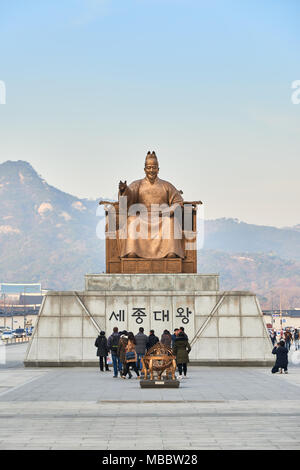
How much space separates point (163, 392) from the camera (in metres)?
18.0

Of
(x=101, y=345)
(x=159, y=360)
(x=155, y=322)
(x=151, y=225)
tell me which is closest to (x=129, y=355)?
(x=101, y=345)

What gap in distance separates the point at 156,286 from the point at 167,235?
1962 millimetres

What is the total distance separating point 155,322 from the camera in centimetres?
2656

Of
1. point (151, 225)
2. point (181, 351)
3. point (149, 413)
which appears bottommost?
point (149, 413)

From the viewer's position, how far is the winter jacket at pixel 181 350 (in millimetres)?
21812

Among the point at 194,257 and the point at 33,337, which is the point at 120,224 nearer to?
the point at 194,257

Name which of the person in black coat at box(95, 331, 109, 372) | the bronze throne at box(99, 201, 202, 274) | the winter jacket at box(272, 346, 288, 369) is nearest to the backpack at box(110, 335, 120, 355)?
the person in black coat at box(95, 331, 109, 372)

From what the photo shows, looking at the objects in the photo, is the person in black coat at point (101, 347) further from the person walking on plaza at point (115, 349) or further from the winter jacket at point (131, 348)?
the winter jacket at point (131, 348)

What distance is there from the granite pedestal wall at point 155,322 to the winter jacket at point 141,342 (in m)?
3.69

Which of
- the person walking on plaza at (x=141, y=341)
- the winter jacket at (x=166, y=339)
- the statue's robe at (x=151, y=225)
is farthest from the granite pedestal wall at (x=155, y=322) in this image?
the person walking on plaza at (x=141, y=341)

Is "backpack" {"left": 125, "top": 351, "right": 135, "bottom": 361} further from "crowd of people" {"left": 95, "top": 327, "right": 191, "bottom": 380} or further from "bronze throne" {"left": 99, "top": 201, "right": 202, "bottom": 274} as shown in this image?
"bronze throne" {"left": 99, "top": 201, "right": 202, "bottom": 274}

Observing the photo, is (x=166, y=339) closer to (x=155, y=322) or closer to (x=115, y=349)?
(x=115, y=349)

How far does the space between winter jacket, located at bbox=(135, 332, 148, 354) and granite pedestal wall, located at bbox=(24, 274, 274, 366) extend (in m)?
3.69

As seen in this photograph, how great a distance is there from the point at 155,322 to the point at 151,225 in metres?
3.49
